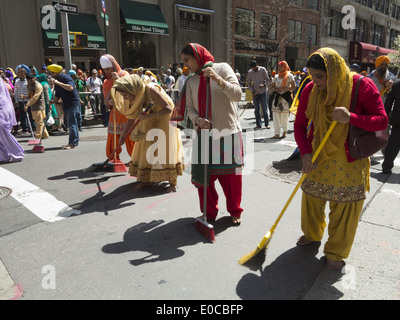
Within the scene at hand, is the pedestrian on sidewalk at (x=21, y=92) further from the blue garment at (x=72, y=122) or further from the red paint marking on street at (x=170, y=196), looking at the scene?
the red paint marking on street at (x=170, y=196)

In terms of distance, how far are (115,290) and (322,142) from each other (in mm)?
2119

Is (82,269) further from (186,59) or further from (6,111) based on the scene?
(6,111)

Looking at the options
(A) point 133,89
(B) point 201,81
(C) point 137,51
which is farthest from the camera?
(C) point 137,51

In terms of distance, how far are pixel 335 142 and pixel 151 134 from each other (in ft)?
9.70

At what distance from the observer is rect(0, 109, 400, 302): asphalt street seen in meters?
2.68

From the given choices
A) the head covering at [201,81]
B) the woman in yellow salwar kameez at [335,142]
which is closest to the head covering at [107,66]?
the head covering at [201,81]

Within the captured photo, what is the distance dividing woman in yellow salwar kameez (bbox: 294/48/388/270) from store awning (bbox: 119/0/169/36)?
1837 centimetres

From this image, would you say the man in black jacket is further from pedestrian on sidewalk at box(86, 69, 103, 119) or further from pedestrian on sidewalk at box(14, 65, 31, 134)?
pedestrian on sidewalk at box(86, 69, 103, 119)

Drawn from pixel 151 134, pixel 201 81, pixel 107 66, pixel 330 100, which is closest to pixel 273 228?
pixel 330 100

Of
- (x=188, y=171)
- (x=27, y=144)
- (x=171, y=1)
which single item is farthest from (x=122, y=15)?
(x=188, y=171)

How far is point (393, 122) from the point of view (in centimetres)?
573

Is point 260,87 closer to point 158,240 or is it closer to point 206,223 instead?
point 206,223

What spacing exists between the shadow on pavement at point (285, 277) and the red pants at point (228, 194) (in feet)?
2.85

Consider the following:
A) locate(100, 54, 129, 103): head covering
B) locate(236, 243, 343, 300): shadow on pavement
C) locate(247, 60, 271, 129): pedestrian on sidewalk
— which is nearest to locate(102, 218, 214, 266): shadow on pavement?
locate(236, 243, 343, 300): shadow on pavement
